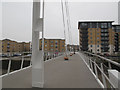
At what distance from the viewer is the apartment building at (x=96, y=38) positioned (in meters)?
53.6

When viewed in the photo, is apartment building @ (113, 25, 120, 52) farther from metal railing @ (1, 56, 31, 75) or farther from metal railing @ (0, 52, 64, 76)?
metal railing @ (1, 56, 31, 75)

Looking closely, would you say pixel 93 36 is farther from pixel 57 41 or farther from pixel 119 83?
pixel 119 83

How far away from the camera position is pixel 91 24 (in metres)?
57.7

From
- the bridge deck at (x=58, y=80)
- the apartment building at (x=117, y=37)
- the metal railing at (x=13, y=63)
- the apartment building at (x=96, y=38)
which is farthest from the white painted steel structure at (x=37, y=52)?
the apartment building at (x=117, y=37)

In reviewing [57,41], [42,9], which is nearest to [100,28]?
[57,41]

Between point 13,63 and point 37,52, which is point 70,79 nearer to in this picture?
point 37,52

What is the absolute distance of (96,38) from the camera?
55.5 metres

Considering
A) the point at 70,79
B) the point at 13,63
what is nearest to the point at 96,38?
the point at 13,63

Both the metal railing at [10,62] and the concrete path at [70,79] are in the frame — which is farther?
the metal railing at [10,62]

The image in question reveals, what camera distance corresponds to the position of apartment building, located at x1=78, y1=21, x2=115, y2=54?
53612 mm

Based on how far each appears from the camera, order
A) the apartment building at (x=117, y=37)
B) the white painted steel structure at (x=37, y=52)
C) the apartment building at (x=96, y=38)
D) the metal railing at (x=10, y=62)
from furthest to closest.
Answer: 1. the apartment building at (x=117, y=37)
2. the apartment building at (x=96, y=38)
3. the metal railing at (x=10, y=62)
4. the white painted steel structure at (x=37, y=52)

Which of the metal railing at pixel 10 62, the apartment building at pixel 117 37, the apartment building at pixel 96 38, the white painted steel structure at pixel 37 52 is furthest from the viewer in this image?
the apartment building at pixel 117 37

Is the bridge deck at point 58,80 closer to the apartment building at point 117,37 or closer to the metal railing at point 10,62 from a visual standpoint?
the metal railing at point 10,62

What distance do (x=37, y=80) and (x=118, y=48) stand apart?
62981 mm
